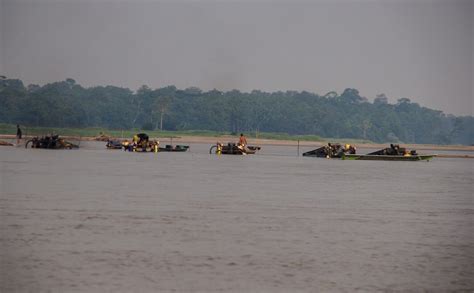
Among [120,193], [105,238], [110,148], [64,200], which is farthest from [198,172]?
[110,148]

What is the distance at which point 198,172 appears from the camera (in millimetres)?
39969

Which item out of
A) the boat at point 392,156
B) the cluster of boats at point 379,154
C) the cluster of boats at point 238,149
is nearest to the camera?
the boat at point 392,156

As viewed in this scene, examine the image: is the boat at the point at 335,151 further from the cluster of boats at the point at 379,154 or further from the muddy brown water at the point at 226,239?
the muddy brown water at the point at 226,239

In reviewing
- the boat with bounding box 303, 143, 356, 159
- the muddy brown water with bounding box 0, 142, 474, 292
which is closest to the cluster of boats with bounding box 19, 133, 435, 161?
the boat with bounding box 303, 143, 356, 159

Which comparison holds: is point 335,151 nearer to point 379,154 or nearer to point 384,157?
point 379,154

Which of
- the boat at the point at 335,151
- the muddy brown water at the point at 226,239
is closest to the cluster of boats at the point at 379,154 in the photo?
the boat at the point at 335,151

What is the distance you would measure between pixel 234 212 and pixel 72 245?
7.29m

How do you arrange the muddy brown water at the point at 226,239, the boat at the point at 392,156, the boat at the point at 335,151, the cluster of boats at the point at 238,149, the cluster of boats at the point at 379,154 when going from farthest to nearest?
1. the boat at the point at 335,151
2. the cluster of boats at the point at 238,149
3. the cluster of boats at the point at 379,154
4. the boat at the point at 392,156
5. the muddy brown water at the point at 226,239

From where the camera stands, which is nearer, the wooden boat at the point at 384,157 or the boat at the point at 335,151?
the wooden boat at the point at 384,157

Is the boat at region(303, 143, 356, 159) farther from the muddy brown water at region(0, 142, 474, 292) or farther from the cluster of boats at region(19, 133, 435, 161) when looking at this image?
the muddy brown water at region(0, 142, 474, 292)

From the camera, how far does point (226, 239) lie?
16.6m

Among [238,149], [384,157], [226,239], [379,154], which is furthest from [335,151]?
[226,239]

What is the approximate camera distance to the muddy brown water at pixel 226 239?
12.7 m

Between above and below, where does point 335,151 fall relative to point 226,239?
above
